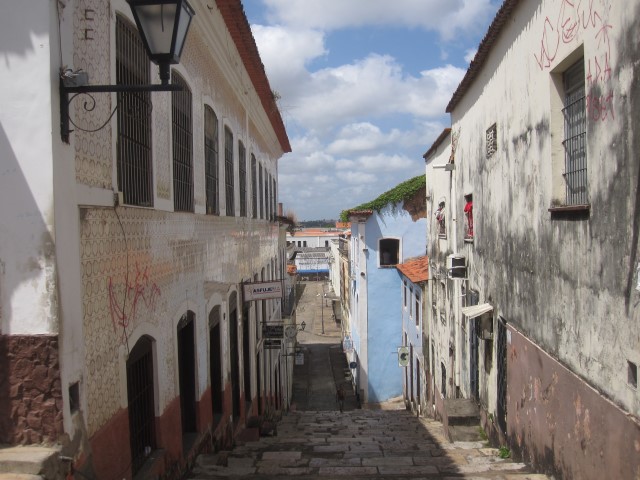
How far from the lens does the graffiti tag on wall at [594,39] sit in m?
4.66

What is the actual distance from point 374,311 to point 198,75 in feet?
58.1

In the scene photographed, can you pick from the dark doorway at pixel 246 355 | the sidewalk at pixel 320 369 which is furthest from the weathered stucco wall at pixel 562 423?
the sidewalk at pixel 320 369

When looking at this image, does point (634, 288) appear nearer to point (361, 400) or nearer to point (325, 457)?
point (325, 457)

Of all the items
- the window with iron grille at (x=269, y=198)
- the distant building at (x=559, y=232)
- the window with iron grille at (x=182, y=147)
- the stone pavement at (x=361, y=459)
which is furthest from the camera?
the window with iron grille at (x=269, y=198)

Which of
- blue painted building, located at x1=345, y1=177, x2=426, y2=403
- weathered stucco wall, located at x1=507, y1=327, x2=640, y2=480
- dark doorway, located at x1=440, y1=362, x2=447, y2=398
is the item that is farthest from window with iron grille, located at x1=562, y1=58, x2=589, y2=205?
blue painted building, located at x1=345, y1=177, x2=426, y2=403

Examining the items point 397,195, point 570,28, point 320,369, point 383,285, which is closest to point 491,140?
point 570,28

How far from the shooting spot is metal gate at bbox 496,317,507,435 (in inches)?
336

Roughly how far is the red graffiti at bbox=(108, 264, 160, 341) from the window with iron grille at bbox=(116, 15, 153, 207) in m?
0.68

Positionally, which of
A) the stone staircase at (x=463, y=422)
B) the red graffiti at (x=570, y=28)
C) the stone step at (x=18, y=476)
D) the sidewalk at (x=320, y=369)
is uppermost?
the red graffiti at (x=570, y=28)

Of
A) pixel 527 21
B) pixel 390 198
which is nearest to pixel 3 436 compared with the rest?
pixel 527 21

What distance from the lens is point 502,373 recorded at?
28.7 ft

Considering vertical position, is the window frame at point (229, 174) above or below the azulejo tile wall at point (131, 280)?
above

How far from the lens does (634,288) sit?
14.0 ft

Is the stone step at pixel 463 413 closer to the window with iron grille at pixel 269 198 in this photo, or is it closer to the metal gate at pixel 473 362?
the metal gate at pixel 473 362
